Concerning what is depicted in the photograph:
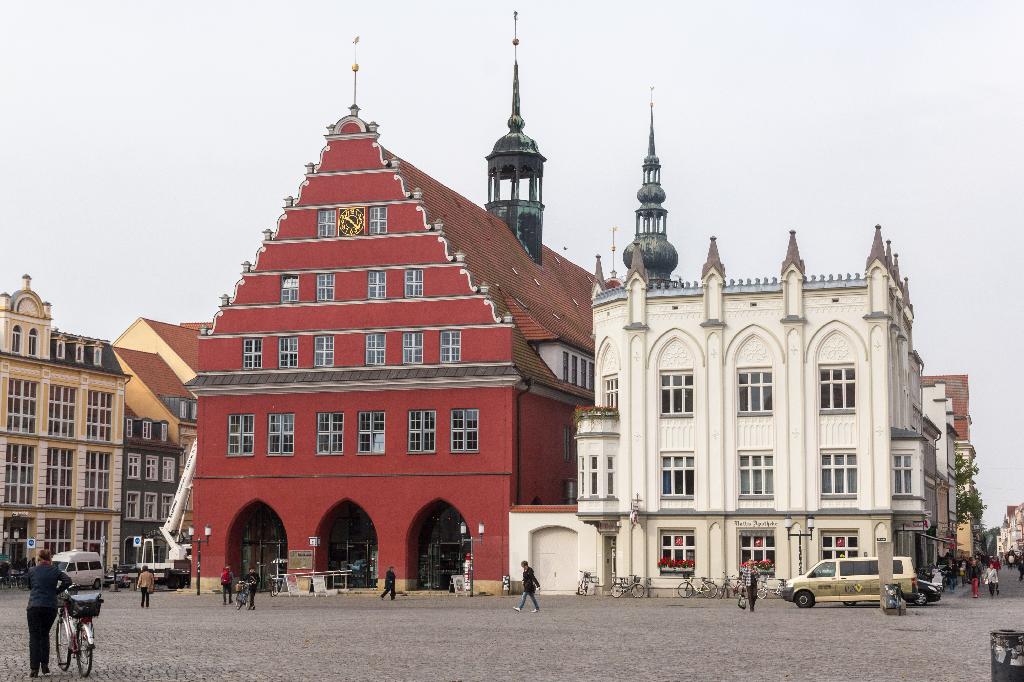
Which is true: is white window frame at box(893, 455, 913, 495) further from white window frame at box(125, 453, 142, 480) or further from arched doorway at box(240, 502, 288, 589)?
white window frame at box(125, 453, 142, 480)

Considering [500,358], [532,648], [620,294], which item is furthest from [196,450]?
[532,648]

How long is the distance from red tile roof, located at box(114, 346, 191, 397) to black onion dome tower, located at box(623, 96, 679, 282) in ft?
101

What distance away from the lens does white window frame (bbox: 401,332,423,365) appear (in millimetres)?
63156

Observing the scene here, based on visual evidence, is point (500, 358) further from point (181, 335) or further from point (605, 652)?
point (181, 335)

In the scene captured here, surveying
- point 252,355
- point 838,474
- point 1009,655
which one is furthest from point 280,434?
point 1009,655

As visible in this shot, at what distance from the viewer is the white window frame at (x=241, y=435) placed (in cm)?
6500

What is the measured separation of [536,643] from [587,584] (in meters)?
29.7

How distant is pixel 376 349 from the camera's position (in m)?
63.8

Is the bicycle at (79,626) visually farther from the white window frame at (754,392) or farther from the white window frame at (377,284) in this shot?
the white window frame at (377,284)

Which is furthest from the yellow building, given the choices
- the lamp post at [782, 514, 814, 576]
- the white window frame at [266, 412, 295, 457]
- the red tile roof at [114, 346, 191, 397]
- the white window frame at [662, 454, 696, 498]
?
the lamp post at [782, 514, 814, 576]

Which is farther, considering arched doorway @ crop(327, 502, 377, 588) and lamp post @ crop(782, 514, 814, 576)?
arched doorway @ crop(327, 502, 377, 588)

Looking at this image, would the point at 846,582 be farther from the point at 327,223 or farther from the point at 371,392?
the point at 327,223

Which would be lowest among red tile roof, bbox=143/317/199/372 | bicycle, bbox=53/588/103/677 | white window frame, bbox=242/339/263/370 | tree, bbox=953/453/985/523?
bicycle, bbox=53/588/103/677

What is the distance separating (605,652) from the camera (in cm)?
2753
